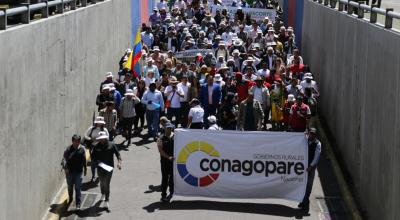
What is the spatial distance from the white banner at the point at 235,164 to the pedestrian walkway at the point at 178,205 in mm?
260

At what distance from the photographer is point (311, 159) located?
1549 cm

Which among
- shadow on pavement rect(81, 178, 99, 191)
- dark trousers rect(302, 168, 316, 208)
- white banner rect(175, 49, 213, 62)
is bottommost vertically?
shadow on pavement rect(81, 178, 99, 191)

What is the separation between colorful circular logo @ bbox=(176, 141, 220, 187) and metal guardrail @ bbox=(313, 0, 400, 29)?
4.06 meters

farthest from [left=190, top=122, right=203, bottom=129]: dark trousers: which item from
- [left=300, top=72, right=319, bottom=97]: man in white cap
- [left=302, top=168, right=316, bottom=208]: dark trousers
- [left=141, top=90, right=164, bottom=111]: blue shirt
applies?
[left=302, top=168, right=316, bottom=208]: dark trousers

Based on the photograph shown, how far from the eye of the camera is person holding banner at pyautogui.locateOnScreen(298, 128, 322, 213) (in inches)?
603

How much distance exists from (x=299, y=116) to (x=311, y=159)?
8.88 feet

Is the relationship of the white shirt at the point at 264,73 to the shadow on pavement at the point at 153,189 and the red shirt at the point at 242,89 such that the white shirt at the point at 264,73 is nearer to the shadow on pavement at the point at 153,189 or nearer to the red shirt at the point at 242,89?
the red shirt at the point at 242,89

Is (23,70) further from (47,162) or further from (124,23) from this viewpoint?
(124,23)

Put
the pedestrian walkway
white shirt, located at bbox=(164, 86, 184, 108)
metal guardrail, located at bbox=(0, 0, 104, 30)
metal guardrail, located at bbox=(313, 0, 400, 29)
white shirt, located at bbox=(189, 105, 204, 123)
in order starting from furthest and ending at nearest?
white shirt, located at bbox=(164, 86, 184, 108)
white shirt, located at bbox=(189, 105, 204, 123)
the pedestrian walkway
metal guardrail, located at bbox=(313, 0, 400, 29)
metal guardrail, located at bbox=(0, 0, 104, 30)

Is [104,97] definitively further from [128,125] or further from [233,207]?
[233,207]

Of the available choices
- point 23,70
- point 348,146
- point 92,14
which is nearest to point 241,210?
point 348,146

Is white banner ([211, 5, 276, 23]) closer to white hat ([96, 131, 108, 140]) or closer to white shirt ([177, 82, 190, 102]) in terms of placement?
white shirt ([177, 82, 190, 102])

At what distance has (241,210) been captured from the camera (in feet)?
50.4

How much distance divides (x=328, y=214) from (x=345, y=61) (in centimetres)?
513
